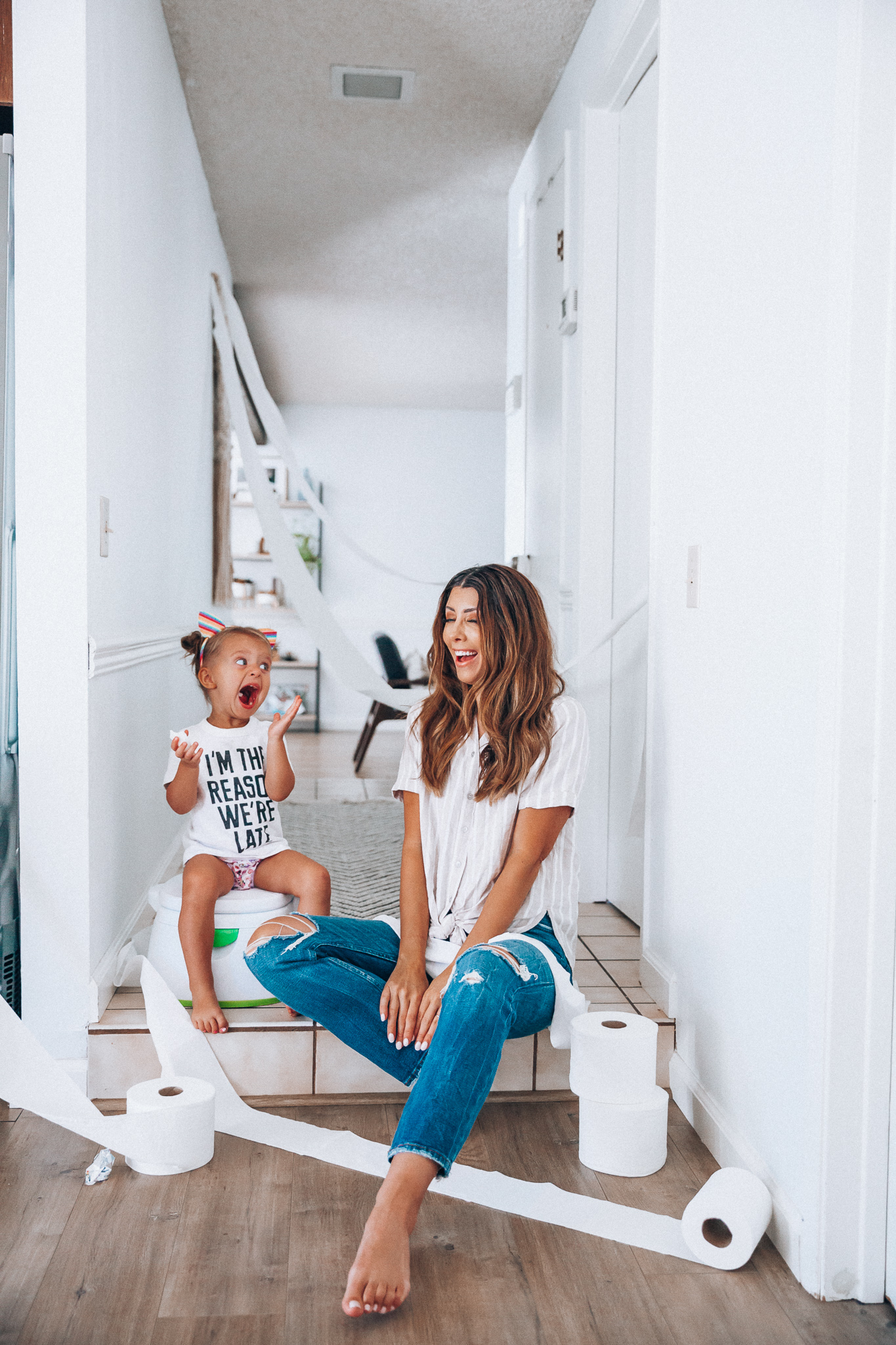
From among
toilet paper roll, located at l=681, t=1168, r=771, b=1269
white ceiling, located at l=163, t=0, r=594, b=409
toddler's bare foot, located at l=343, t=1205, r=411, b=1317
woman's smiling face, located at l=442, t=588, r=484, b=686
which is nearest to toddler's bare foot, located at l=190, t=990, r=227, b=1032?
toddler's bare foot, located at l=343, t=1205, r=411, b=1317

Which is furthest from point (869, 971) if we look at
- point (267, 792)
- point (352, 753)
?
point (352, 753)

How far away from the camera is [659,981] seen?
1.82m

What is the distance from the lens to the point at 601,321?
98.0 inches

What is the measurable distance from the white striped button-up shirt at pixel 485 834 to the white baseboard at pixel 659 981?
0.69 ft

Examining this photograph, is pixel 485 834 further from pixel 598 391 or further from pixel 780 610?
pixel 598 391

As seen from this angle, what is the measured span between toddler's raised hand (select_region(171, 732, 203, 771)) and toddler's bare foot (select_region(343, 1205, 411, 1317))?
0.82 metres

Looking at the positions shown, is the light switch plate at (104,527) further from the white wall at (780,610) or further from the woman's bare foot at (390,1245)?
the woman's bare foot at (390,1245)

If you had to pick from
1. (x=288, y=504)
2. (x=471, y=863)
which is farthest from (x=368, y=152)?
(x=288, y=504)

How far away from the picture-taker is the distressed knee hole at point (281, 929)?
1.65m

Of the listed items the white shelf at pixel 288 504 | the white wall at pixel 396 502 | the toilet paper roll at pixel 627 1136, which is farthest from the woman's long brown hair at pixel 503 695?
the white wall at pixel 396 502

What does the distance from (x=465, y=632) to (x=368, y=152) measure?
2321mm

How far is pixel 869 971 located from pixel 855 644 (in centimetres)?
38

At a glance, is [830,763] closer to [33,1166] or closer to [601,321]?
[33,1166]

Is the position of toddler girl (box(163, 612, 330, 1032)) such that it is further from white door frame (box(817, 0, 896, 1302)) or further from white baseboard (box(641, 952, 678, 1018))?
white door frame (box(817, 0, 896, 1302))
